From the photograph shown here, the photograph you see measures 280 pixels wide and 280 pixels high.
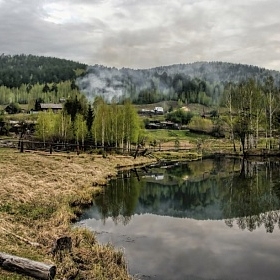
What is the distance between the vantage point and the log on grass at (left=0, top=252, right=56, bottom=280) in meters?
13.9

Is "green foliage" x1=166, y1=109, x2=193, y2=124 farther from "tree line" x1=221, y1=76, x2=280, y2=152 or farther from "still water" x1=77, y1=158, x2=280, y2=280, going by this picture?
"still water" x1=77, y1=158, x2=280, y2=280

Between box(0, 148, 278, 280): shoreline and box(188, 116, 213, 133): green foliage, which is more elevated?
box(188, 116, 213, 133): green foliage

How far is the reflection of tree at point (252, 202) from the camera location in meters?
30.3

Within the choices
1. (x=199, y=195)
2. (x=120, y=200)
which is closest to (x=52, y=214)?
(x=120, y=200)

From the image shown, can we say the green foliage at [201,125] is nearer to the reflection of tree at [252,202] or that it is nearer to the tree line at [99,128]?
the tree line at [99,128]

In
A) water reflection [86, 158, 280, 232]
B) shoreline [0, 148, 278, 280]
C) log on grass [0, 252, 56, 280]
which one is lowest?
water reflection [86, 158, 280, 232]

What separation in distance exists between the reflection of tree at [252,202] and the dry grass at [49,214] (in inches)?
513

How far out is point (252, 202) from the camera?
37844 millimetres

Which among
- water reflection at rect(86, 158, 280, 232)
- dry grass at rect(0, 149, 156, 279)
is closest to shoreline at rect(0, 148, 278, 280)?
dry grass at rect(0, 149, 156, 279)

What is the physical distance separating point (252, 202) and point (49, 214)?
2085cm

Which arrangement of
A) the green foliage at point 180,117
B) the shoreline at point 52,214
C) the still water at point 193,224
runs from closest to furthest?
the shoreline at point 52,214, the still water at point 193,224, the green foliage at point 180,117

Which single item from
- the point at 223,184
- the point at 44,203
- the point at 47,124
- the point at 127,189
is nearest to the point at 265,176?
the point at 223,184

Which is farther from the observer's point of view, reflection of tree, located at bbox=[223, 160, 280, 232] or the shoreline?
reflection of tree, located at bbox=[223, 160, 280, 232]

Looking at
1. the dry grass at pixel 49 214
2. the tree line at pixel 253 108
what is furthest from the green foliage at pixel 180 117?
the dry grass at pixel 49 214
